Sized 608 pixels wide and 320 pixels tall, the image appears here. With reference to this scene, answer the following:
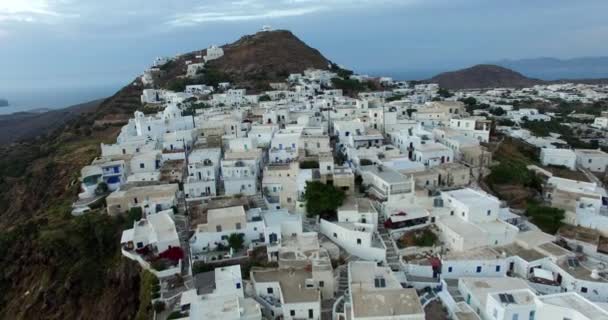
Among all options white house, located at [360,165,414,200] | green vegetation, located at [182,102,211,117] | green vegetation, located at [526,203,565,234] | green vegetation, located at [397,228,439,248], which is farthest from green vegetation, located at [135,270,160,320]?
green vegetation, located at [182,102,211,117]

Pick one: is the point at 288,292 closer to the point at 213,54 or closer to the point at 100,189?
the point at 100,189

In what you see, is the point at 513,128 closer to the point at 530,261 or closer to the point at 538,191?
the point at 538,191

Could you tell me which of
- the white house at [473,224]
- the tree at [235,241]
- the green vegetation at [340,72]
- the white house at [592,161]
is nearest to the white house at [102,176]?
the tree at [235,241]

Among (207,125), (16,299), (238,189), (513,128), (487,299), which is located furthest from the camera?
(513,128)

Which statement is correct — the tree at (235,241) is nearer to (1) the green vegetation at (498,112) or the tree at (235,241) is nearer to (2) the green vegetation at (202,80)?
(1) the green vegetation at (498,112)

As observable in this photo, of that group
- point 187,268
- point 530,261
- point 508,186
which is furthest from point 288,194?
point 508,186

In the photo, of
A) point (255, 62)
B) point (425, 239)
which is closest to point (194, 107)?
point (255, 62)
